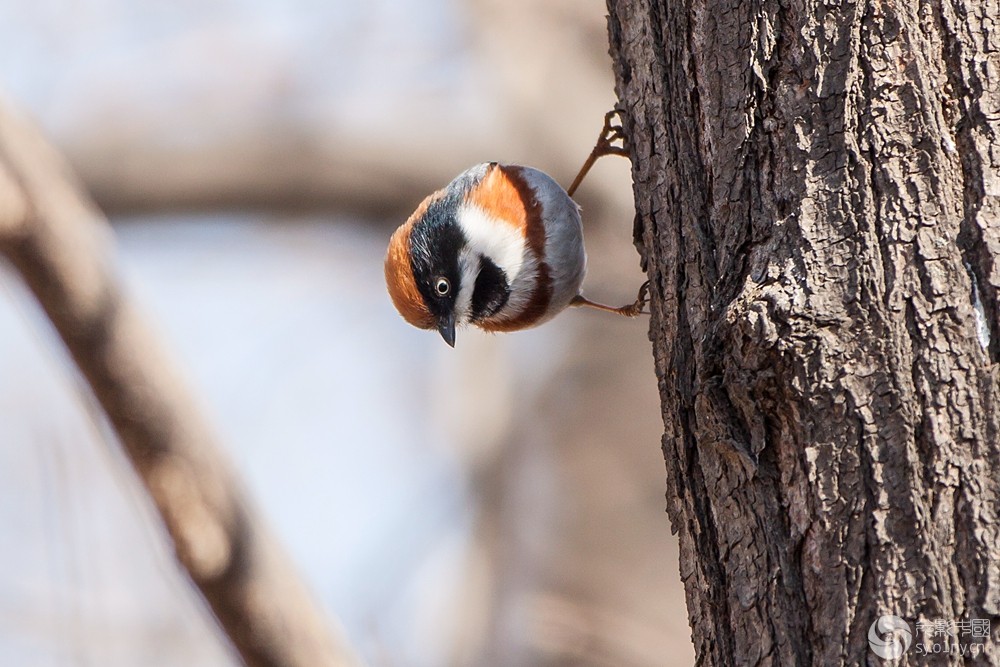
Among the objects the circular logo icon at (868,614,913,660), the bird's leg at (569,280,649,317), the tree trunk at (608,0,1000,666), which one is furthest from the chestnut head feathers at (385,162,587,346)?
the circular logo icon at (868,614,913,660)

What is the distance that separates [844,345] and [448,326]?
8.45ft

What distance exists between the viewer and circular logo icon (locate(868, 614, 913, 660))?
1.68 m

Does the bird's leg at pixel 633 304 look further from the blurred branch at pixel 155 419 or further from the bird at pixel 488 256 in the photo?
the blurred branch at pixel 155 419

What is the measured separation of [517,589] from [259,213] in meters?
3.41

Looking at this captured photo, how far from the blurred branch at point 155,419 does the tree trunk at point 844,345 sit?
1.22 m

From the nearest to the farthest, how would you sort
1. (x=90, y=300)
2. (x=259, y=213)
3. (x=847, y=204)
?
1. (x=847, y=204)
2. (x=90, y=300)
3. (x=259, y=213)

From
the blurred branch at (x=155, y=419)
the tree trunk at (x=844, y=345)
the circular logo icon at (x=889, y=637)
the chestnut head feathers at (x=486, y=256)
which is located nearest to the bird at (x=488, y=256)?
the chestnut head feathers at (x=486, y=256)

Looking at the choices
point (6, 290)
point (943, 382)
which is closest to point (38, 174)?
point (6, 290)

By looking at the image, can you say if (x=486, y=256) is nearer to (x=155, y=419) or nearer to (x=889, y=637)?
(x=155, y=419)

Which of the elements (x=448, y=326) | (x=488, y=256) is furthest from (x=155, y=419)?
(x=488, y=256)

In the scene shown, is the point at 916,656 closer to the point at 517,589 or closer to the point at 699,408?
the point at 699,408

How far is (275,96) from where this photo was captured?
278 inches

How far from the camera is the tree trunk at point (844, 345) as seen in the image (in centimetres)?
172

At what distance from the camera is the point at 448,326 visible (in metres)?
4.23
